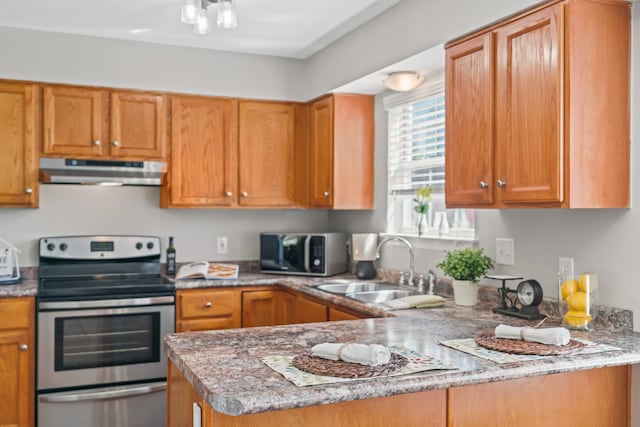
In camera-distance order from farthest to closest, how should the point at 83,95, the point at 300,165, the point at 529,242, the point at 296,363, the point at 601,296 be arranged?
the point at 300,165, the point at 83,95, the point at 529,242, the point at 601,296, the point at 296,363

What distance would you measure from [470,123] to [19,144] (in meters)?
2.65

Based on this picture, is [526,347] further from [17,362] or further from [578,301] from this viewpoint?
[17,362]

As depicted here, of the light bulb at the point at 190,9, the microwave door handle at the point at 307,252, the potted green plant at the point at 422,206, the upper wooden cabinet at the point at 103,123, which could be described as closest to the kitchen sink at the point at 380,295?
the potted green plant at the point at 422,206

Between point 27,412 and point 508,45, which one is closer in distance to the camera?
point 508,45

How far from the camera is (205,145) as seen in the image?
4.11m

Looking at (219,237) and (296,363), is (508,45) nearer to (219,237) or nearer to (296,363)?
(296,363)

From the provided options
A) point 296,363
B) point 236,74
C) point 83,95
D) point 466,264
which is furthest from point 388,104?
point 296,363

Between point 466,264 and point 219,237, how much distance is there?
2.13 meters

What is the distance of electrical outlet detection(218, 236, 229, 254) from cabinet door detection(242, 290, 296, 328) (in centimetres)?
65

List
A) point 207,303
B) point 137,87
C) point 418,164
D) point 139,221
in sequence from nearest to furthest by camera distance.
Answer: point 418,164 → point 207,303 → point 137,87 → point 139,221

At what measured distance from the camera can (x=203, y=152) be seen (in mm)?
4098

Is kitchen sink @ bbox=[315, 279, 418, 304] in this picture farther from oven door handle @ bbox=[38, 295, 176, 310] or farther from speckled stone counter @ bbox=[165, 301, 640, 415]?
oven door handle @ bbox=[38, 295, 176, 310]

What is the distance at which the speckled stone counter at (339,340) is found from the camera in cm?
149

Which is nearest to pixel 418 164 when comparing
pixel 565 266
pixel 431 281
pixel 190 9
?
pixel 431 281
